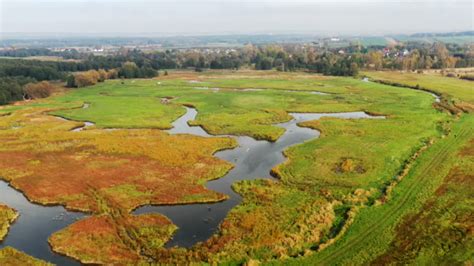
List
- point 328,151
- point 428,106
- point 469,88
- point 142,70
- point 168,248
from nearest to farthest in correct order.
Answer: point 168,248 < point 328,151 < point 428,106 < point 469,88 < point 142,70

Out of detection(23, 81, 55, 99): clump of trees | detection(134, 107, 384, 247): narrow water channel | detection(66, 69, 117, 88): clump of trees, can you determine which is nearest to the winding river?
detection(134, 107, 384, 247): narrow water channel

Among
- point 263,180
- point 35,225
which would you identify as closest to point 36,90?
point 35,225

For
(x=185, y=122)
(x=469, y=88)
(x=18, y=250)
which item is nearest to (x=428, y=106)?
(x=469, y=88)

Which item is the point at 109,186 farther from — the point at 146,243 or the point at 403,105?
the point at 403,105

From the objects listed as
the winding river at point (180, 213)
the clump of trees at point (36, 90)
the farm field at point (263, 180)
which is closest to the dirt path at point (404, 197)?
the farm field at point (263, 180)

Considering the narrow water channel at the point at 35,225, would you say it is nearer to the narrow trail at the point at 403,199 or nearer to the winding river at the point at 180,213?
the winding river at the point at 180,213

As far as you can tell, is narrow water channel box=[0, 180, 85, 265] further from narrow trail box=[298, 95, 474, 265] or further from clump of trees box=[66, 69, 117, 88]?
clump of trees box=[66, 69, 117, 88]

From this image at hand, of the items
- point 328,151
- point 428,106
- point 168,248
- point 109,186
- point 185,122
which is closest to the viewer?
point 168,248
